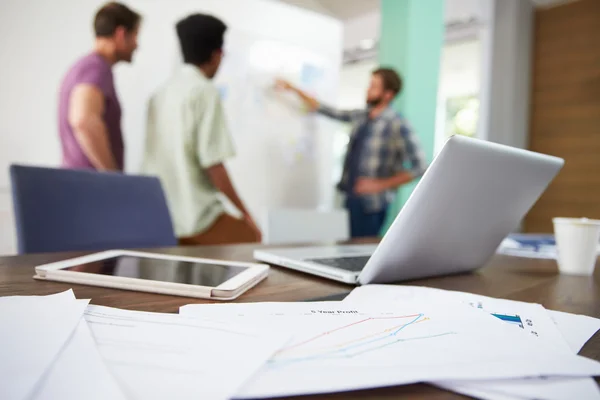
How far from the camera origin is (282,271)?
78 cm

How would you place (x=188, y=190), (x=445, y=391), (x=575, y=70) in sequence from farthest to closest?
1. (x=575, y=70)
2. (x=188, y=190)
3. (x=445, y=391)

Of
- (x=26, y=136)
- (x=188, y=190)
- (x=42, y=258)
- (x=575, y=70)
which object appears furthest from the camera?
(x=575, y=70)

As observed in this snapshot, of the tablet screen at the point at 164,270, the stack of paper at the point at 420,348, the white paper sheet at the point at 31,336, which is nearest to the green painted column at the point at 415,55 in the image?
the tablet screen at the point at 164,270

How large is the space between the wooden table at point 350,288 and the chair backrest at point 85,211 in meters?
0.25

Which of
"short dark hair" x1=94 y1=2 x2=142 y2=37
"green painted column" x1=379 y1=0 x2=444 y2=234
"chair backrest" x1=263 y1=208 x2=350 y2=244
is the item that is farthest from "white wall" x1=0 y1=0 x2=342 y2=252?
"green painted column" x1=379 y1=0 x2=444 y2=234

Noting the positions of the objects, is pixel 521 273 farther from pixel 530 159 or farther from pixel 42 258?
pixel 42 258

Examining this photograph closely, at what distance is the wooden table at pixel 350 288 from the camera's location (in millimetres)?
455

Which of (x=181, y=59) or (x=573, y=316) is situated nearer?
(x=573, y=316)

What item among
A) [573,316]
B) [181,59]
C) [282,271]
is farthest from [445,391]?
[181,59]

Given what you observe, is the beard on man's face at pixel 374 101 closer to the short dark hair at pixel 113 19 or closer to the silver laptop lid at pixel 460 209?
the short dark hair at pixel 113 19

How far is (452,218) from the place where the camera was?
67 centimetres

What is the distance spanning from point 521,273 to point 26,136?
1.97m

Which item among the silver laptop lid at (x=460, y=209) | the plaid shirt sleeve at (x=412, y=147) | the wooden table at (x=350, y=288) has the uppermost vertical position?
the plaid shirt sleeve at (x=412, y=147)

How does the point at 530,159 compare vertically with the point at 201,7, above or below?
below
